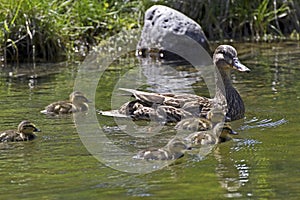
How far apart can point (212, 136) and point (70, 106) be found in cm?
187

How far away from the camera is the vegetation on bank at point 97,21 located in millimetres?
10914

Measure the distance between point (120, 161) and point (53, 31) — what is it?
597cm

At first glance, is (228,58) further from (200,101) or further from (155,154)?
(155,154)

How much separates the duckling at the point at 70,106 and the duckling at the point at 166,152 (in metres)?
1.96

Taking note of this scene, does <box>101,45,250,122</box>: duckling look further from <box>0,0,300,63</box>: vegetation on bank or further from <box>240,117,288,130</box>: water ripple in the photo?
<box>0,0,300,63</box>: vegetation on bank

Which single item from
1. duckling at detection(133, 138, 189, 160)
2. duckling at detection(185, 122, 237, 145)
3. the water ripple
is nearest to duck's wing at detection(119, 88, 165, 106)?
the water ripple

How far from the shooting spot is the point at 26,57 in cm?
1112

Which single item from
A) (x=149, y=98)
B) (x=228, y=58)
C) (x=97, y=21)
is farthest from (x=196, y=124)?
(x=97, y=21)

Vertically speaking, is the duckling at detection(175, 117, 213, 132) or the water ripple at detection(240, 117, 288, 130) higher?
the duckling at detection(175, 117, 213, 132)

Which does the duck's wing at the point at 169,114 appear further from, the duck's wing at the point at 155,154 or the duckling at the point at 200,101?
the duck's wing at the point at 155,154

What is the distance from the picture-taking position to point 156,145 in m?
6.01

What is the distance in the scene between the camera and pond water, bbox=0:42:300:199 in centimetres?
470

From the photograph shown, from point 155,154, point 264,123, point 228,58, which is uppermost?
point 228,58

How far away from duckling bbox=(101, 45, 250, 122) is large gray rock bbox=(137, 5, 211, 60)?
4138mm
